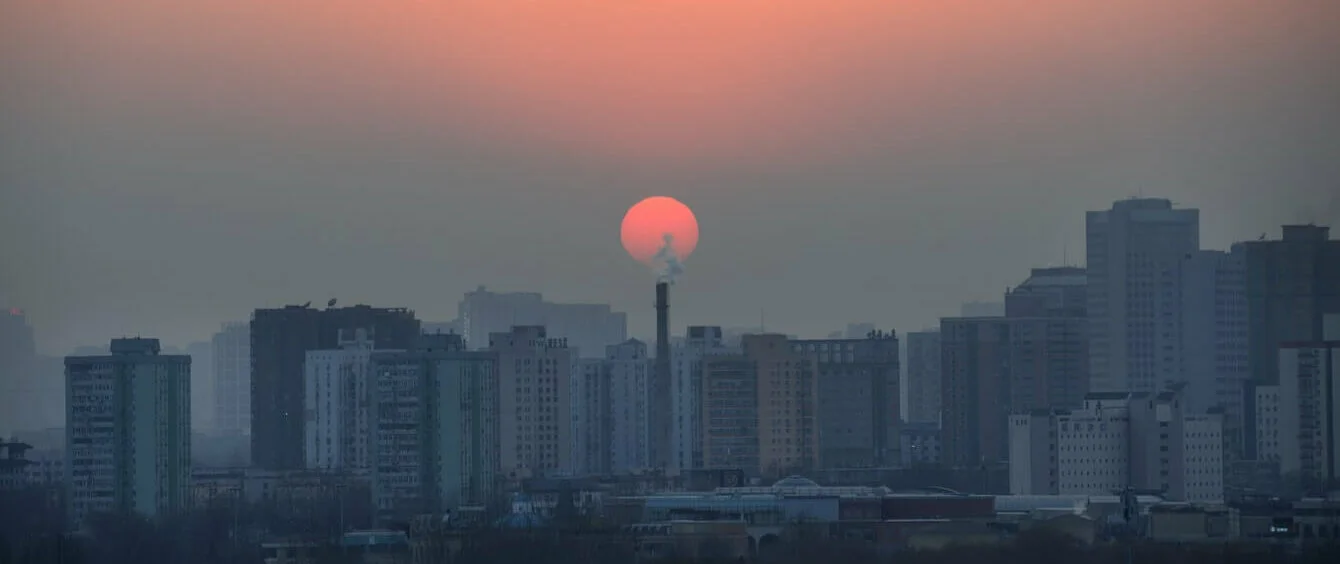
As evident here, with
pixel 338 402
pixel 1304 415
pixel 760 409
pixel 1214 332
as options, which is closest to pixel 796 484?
pixel 1304 415

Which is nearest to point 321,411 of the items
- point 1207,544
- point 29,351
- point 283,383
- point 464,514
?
point 283,383

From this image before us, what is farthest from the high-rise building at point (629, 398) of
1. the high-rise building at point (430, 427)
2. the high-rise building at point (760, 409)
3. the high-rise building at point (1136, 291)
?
the high-rise building at point (430, 427)

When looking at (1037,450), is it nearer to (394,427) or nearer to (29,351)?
(394,427)

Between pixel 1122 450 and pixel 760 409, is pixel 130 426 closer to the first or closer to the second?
pixel 1122 450

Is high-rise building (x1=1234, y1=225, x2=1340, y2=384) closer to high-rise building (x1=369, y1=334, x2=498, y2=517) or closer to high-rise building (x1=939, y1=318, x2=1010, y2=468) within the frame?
high-rise building (x1=939, y1=318, x2=1010, y2=468)

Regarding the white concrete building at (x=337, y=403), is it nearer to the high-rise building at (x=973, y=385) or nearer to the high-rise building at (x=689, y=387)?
the high-rise building at (x=689, y=387)

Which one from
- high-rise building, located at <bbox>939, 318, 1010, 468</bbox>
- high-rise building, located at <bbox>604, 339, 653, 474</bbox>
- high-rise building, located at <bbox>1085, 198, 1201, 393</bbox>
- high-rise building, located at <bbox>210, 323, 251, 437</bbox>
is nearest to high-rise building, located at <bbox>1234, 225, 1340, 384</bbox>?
high-rise building, located at <bbox>1085, 198, 1201, 393</bbox>

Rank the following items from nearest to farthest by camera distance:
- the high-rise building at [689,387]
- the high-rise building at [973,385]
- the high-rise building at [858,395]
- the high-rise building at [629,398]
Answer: the high-rise building at [689,387] < the high-rise building at [973,385] < the high-rise building at [629,398] < the high-rise building at [858,395]
